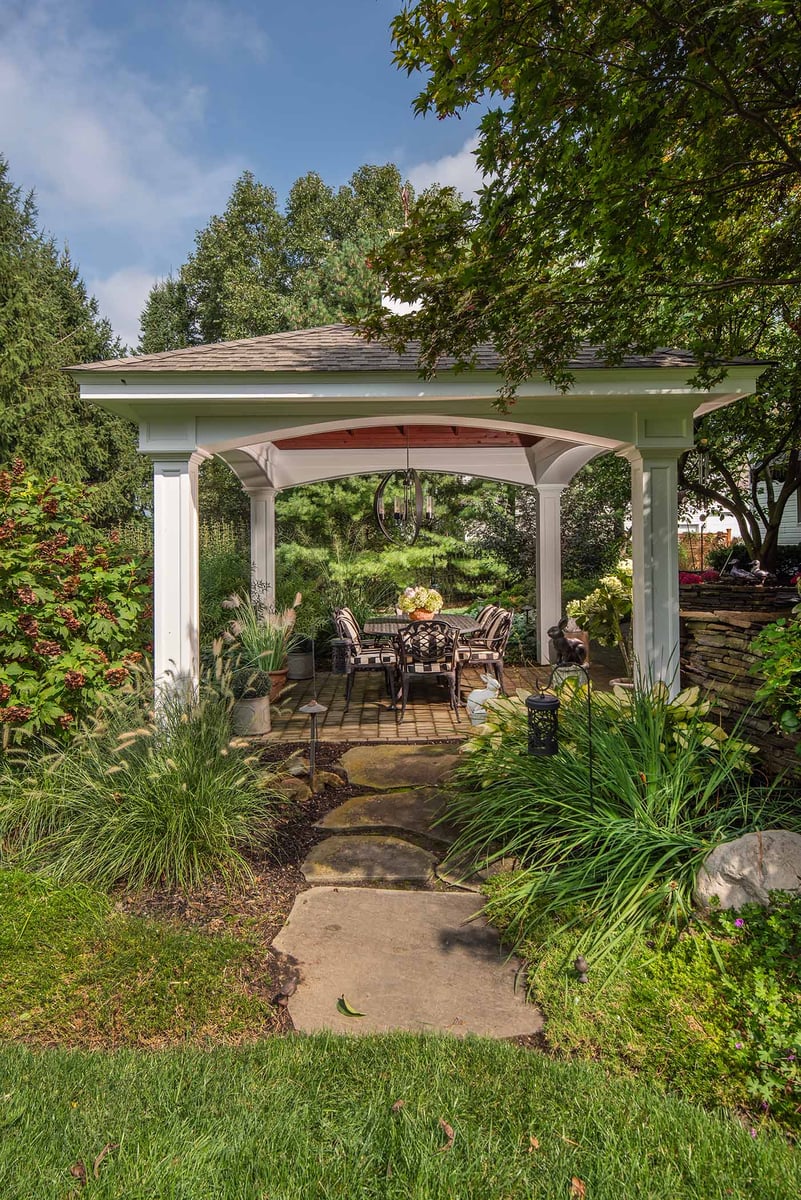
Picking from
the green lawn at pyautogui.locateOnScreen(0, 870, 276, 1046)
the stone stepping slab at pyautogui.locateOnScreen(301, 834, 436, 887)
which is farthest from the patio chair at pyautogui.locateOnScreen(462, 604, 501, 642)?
the green lawn at pyautogui.locateOnScreen(0, 870, 276, 1046)

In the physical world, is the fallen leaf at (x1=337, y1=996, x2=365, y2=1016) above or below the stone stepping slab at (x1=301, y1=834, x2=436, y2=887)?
below

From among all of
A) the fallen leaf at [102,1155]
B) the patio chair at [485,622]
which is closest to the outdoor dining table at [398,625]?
the patio chair at [485,622]

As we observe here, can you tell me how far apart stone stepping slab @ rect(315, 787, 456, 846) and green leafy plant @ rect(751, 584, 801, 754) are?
1.91m

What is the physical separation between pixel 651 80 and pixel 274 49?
26.2 feet

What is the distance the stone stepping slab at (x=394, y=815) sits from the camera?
4113 millimetres

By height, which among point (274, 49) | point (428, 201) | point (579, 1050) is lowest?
point (579, 1050)

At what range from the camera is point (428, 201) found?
3.65 metres

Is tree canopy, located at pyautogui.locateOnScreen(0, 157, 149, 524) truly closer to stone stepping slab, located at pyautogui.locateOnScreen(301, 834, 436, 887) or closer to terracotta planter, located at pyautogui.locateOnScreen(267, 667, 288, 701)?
terracotta planter, located at pyautogui.locateOnScreen(267, 667, 288, 701)

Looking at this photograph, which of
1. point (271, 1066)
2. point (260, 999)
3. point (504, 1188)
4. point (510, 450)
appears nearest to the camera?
point (504, 1188)

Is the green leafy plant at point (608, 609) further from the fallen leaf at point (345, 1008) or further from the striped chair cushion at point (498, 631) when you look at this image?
the fallen leaf at point (345, 1008)

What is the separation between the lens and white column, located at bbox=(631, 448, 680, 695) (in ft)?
18.2

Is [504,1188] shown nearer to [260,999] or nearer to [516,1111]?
[516,1111]

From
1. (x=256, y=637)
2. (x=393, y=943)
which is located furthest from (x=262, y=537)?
(x=393, y=943)

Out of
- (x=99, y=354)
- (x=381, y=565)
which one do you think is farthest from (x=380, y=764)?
(x=99, y=354)
